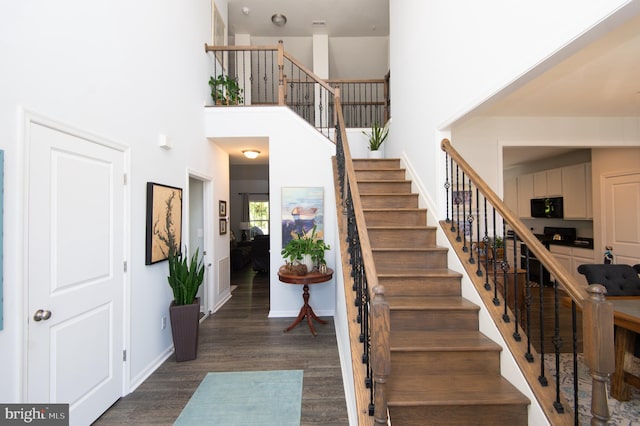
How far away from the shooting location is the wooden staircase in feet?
5.30

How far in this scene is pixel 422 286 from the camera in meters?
2.46

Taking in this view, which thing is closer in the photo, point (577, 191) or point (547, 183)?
point (577, 191)

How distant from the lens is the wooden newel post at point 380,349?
118 centimetres

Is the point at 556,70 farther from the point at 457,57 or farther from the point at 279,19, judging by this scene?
the point at 279,19

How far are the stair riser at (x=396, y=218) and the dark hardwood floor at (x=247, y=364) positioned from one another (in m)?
1.47

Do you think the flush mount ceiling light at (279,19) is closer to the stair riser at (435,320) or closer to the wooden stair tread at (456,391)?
the stair riser at (435,320)

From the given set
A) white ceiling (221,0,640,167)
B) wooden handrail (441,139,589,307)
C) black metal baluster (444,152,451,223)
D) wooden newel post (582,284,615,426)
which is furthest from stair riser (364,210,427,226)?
wooden newel post (582,284,615,426)

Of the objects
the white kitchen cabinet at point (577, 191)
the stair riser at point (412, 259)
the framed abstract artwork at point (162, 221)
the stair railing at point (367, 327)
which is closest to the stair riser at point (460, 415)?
the stair railing at point (367, 327)

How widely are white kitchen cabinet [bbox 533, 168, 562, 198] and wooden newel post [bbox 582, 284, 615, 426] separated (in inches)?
216

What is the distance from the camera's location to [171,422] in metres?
2.03

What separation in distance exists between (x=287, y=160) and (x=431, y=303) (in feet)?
8.82

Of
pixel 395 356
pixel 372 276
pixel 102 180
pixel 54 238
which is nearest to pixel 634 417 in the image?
pixel 395 356

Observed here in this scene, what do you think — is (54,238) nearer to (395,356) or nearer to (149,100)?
(149,100)

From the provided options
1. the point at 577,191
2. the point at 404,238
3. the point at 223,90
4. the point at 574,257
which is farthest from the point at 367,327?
the point at 577,191
